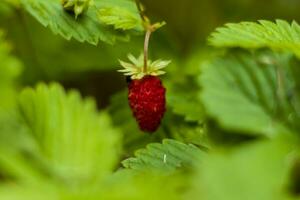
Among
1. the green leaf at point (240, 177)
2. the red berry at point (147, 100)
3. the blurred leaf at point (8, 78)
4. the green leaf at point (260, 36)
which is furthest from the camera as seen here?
the red berry at point (147, 100)

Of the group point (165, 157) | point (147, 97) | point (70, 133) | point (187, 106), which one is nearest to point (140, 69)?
point (147, 97)

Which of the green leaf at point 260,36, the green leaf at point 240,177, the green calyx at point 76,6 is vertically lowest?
the green leaf at point 240,177

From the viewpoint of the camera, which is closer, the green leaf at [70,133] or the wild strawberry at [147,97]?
the green leaf at [70,133]

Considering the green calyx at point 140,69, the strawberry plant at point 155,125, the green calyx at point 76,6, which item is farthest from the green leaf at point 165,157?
the green calyx at point 76,6

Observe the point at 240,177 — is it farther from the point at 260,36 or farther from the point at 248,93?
the point at 260,36

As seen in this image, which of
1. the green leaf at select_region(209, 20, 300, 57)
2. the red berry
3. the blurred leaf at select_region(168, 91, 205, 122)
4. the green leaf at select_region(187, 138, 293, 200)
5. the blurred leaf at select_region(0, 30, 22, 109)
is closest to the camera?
the green leaf at select_region(187, 138, 293, 200)

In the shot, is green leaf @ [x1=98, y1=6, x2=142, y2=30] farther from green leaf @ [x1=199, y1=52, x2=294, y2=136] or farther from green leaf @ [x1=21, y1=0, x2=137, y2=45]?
green leaf @ [x1=199, y1=52, x2=294, y2=136]

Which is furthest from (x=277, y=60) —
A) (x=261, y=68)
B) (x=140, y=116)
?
(x=140, y=116)

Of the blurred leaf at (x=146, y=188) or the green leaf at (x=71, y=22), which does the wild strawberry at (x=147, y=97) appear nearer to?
the green leaf at (x=71, y=22)

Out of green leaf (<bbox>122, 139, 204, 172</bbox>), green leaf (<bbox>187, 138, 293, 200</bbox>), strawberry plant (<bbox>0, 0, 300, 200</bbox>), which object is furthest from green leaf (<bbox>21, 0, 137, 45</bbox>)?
green leaf (<bbox>187, 138, 293, 200</bbox>)
